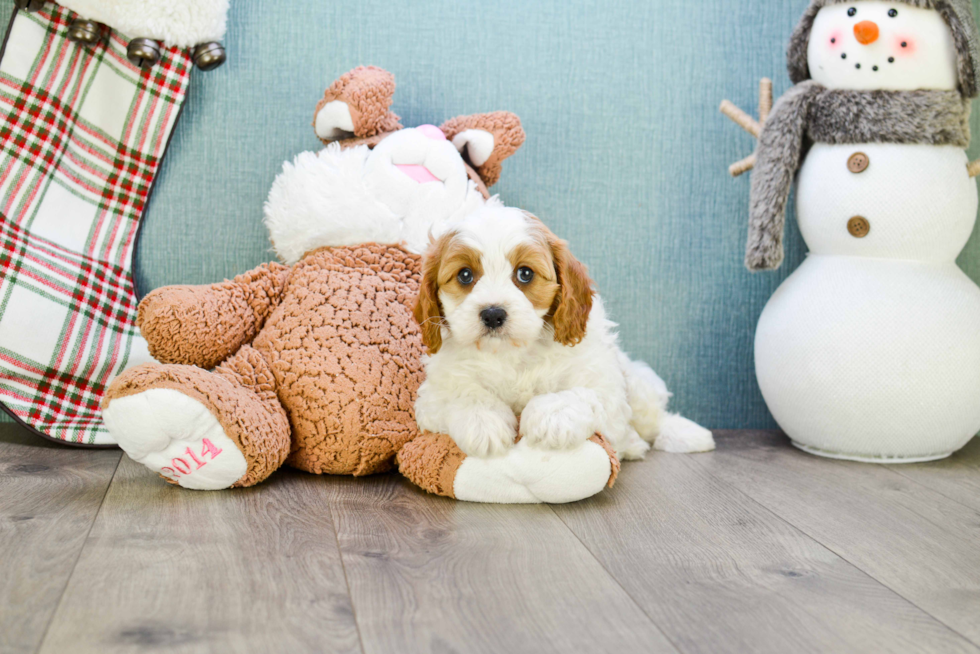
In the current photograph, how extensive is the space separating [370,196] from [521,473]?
62 centimetres

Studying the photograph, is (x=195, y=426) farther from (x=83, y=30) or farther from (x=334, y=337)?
(x=83, y=30)

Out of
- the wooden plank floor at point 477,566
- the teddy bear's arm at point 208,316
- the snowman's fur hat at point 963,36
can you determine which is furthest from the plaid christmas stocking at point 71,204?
the snowman's fur hat at point 963,36

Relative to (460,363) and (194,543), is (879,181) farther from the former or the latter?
(194,543)

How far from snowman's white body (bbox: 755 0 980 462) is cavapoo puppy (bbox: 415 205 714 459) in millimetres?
487

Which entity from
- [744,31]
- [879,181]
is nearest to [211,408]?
[879,181]

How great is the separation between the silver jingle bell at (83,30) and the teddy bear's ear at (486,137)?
73 centimetres

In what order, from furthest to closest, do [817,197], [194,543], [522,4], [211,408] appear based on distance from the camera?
[522,4] → [817,197] → [211,408] → [194,543]

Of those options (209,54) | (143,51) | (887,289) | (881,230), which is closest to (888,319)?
(887,289)

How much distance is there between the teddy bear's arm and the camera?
4.59ft

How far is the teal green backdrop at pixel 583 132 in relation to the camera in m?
1.78

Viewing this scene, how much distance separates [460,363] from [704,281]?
2.80 feet

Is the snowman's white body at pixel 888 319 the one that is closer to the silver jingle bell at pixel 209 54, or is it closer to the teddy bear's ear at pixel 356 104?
the teddy bear's ear at pixel 356 104

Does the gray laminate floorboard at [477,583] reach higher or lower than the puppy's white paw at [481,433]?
lower

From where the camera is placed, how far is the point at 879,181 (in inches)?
64.1
